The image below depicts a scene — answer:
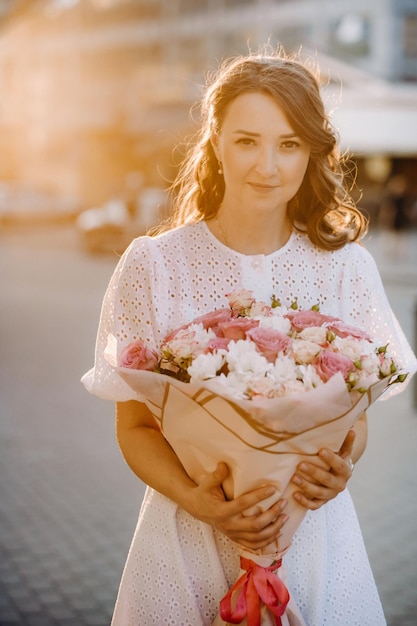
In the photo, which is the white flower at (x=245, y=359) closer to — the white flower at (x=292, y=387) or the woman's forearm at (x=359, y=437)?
the white flower at (x=292, y=387)

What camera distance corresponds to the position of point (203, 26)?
109ft

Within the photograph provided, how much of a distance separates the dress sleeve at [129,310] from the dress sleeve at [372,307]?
51 cm

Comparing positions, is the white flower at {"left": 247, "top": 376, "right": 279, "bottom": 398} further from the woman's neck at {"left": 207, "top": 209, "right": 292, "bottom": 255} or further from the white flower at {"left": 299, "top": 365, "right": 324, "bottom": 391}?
the woman's neck at {"left": 207, "top": 209, "right": 292, "bottom": 255}

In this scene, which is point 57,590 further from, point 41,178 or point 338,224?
point 41,178

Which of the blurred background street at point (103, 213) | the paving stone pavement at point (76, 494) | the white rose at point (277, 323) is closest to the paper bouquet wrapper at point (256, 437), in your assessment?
the white rose at point (277, 323)

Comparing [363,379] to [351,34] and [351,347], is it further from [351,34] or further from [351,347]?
[351,34]

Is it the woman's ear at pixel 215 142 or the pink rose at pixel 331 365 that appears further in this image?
the woman's ear at pixel 215 142

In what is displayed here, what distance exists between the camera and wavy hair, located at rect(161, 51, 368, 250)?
6.52 ft

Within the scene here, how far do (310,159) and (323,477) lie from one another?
830 millimetres

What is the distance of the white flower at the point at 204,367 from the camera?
1.64m

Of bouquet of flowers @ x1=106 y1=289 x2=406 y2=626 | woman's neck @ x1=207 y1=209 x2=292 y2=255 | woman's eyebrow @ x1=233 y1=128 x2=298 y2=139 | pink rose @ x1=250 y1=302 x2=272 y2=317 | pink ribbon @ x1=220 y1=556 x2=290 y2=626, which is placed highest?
woman's eyebrow @ x1=233 y1=128 x2=298 y2=139

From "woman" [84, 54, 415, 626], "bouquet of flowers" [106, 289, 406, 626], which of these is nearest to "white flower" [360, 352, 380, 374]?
"bouquet of flowers" [106, 289, 406, 626]

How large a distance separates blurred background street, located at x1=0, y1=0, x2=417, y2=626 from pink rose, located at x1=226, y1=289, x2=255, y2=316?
0.73 meters

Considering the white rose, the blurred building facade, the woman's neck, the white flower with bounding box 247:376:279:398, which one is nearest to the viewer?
the white flower with bounding box 247:376:279:398
